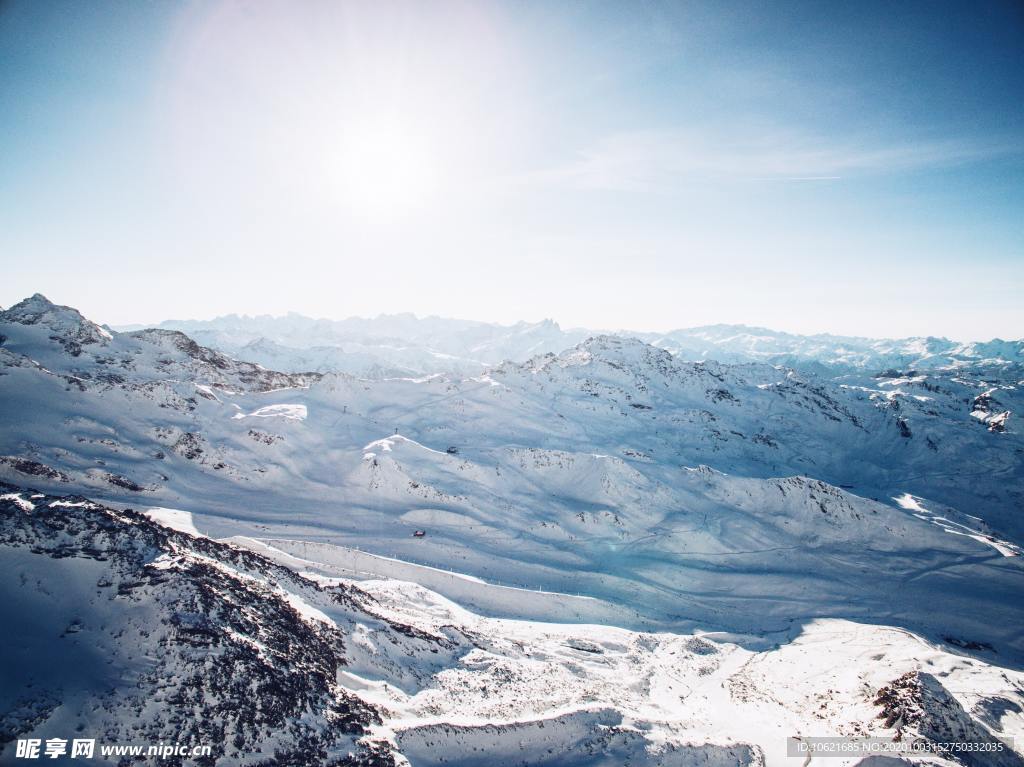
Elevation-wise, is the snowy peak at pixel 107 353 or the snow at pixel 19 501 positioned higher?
the snowy peak at pixel 107 353

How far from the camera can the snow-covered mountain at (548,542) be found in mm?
27562

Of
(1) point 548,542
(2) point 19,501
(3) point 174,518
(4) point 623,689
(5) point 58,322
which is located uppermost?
(5) point 58,322

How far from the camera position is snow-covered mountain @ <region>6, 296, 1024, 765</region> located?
27.6m

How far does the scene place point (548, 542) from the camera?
6544 centimetres

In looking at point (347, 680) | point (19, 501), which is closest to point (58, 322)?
point (19, 501)

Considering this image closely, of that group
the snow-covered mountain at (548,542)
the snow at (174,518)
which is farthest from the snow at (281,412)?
the snow at (174,518)

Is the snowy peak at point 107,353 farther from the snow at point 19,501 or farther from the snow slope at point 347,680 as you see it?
the snow slope at point 347,680

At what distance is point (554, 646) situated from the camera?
39938 mm

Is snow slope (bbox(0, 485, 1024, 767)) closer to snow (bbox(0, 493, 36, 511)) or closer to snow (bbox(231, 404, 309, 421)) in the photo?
snow (bbox(0, 493, 36, 511))

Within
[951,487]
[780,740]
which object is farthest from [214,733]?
[951,487]

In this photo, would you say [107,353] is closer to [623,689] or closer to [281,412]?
[281,412]

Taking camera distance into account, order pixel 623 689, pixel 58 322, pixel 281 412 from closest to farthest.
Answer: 1. pixel 623 689
2. pixel 281 412
3. pixel 58 322

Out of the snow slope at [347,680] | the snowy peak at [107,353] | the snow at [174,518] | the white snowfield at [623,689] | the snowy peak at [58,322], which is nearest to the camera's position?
the snow slope at [347,680]

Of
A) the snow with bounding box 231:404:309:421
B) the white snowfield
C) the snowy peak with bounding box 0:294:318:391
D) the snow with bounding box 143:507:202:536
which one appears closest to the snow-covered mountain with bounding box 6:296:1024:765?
the white snowfield
